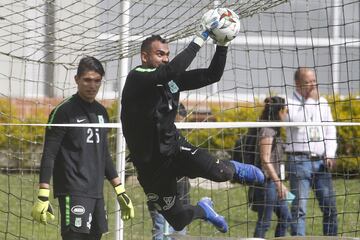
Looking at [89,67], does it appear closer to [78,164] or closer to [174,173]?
[78,164]

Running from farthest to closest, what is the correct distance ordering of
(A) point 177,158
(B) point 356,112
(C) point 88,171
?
(B) point 356,112 → (C) point 88,171 → (A) point 177,158

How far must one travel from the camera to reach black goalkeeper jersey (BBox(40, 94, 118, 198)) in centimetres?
784

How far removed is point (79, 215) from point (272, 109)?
2.92 meters

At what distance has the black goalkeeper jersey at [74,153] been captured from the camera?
7844 millimetres

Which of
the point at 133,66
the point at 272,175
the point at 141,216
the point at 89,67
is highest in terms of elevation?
the point at 133,66

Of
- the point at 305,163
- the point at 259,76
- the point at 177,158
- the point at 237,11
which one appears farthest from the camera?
the point at 259,76

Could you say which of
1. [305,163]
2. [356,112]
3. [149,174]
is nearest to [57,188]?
[149,174]

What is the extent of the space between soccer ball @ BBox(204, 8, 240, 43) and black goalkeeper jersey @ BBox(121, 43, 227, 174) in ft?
1.05

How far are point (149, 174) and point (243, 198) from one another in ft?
18.6

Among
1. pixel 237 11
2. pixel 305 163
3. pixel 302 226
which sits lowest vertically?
pixel 302 226

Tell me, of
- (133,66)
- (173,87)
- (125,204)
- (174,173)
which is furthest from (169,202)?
(133,66)

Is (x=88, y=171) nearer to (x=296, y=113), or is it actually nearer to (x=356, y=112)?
(x=296, y=113)

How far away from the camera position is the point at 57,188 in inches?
312

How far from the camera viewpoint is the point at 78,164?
7922 millimetres
